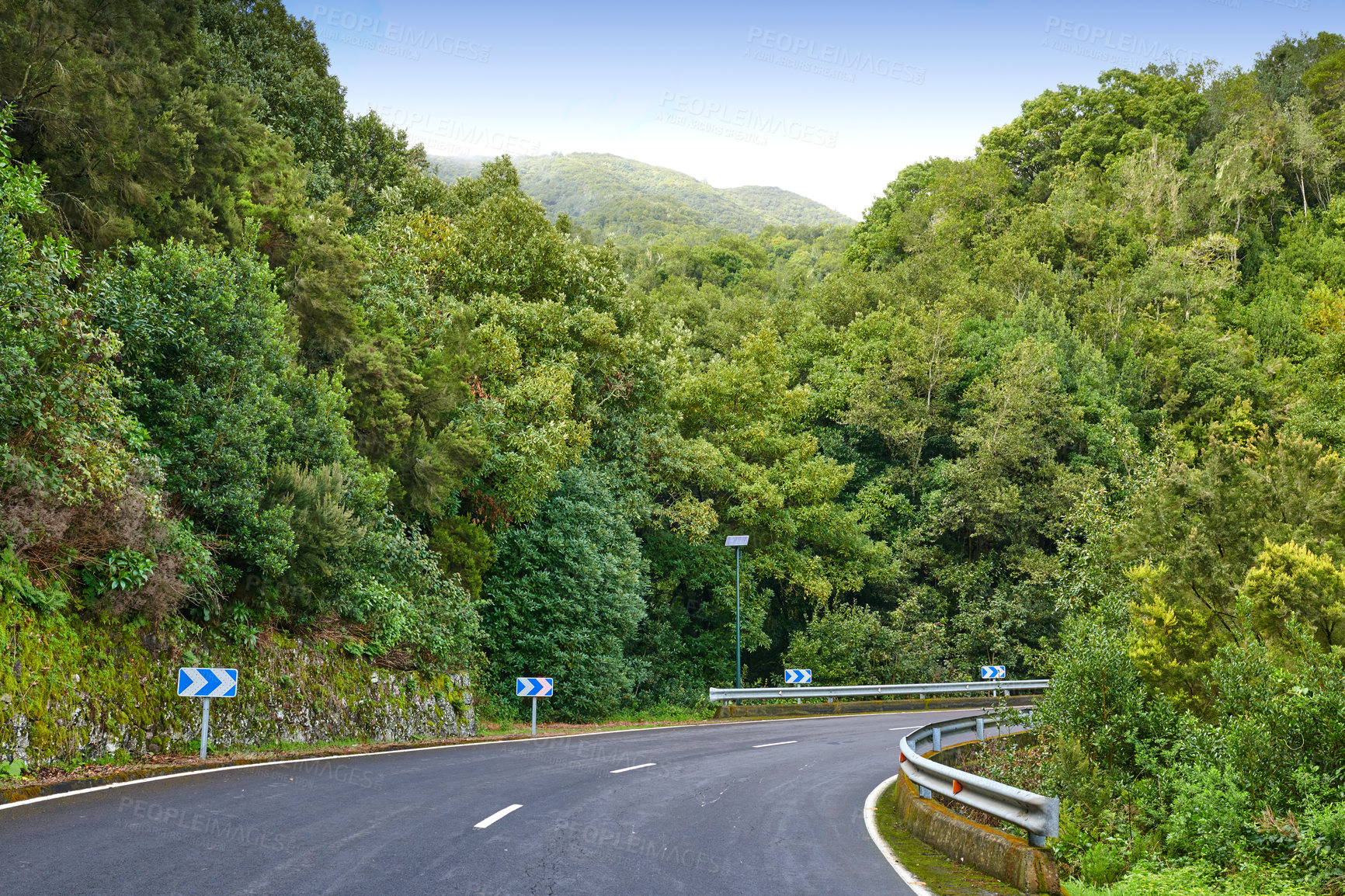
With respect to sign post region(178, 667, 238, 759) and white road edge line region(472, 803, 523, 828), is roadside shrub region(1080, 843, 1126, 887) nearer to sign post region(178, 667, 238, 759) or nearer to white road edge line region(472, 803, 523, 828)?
white road edge line region(472, 803, 523, 828)

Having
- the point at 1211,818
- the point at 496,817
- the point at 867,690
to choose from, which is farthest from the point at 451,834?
the point at 867,690

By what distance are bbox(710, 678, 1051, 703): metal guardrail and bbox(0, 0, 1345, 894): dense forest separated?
2911 millimetres

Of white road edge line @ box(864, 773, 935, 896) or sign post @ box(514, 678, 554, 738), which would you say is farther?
sign post @ box(514, 678, 554, 738)

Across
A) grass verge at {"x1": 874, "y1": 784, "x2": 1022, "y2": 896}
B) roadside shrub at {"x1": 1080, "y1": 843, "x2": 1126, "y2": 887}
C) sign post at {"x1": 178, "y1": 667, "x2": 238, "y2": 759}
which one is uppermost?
sign post at {"x1": 178, "y1": 667, "x2": 238, "y2": 759}

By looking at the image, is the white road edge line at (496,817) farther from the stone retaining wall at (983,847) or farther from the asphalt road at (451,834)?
the stone retaining wall at (983,847)

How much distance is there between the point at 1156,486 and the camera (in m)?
18.8

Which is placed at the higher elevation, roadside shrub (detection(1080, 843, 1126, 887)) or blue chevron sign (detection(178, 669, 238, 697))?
blue chevron sign (detection(178, 669, 238, 697))

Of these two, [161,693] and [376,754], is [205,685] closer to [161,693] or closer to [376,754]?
[161,693]

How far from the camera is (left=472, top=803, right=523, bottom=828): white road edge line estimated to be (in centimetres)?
831

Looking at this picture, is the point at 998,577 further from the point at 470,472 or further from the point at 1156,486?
the point at 470,472

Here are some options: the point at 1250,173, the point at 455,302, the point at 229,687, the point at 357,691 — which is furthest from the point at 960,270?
the point at 229,687

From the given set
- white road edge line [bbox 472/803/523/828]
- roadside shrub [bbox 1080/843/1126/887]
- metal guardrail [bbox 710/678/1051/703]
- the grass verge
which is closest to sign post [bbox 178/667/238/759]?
white road edge line [bbox 472/803/523/828]

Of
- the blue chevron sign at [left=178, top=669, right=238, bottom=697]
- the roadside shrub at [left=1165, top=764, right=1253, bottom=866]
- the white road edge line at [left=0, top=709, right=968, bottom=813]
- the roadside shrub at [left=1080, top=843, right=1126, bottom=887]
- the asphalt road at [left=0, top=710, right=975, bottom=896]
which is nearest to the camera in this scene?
the asphalt road at [left=0, top=710, right=975, bottom=896]

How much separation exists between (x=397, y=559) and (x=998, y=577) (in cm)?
2844
